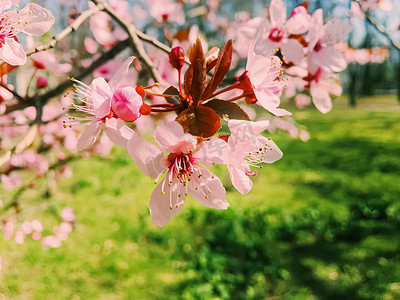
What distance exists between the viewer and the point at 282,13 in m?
1.10

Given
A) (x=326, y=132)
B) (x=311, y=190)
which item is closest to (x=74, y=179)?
(x=311, y=190)

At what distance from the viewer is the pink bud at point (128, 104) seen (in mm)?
653

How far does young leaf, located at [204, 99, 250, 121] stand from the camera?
27.1 inches

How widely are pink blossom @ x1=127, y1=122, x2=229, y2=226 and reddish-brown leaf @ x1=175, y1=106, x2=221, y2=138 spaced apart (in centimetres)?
2

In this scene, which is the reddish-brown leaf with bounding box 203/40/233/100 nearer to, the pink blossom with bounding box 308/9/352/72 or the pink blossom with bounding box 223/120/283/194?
the pink blossom with bounding box 223/120/283/194

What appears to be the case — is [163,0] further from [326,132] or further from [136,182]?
[326,132]

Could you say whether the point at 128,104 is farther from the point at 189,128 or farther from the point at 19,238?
the point at 19,238

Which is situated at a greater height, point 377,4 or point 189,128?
point 189,128

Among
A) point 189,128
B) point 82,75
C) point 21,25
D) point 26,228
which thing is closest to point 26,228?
point 26,228

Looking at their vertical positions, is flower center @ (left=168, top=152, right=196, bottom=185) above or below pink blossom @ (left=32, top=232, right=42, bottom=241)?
above

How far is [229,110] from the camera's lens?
27.3 inches

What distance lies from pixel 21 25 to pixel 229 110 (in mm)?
608

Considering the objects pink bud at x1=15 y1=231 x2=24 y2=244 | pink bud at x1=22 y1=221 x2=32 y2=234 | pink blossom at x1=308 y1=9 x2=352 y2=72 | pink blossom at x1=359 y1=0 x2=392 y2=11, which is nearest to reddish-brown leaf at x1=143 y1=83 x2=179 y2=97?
pink blossom at x1=308 y1=9 x2=352 y2=72

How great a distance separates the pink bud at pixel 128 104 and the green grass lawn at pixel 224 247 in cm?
252
